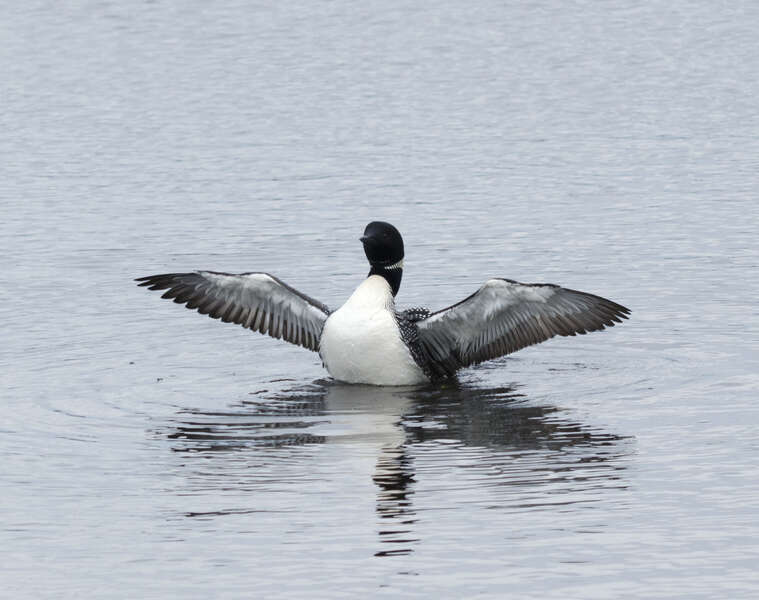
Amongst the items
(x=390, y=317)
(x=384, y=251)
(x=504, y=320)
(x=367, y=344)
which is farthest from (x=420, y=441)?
(x=384, y=251)

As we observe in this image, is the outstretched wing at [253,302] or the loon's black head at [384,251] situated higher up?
the loon's black head at [384,251]

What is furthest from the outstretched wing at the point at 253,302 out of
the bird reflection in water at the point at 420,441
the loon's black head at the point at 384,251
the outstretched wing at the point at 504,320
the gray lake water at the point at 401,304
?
the outstretched wing at the point at 504,320

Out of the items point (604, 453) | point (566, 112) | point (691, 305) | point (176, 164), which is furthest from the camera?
point (566, 112)

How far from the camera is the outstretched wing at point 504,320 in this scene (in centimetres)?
1354

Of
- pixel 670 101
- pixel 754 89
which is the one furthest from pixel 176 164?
pixel 754 89

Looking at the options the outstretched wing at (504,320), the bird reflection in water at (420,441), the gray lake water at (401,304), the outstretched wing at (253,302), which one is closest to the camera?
the gray lake water at (401,304)

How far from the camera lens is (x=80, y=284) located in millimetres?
17078

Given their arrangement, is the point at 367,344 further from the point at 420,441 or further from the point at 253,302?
the point at 420,441

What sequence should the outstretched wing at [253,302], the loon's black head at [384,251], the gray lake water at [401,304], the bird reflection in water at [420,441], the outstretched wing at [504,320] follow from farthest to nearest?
1. the outstretched wing at [253,302]
2. the loon's black head at [384,251]
3. the outstretched wing at [504,320]
4. the bird reflection in water at [420,441]
5. the gray lake water at [401,304]

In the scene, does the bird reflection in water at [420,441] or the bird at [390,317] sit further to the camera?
the bird at [390,317]

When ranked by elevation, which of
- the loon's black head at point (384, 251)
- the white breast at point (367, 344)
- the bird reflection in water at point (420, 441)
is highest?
the loon's black head at point (384, 251)

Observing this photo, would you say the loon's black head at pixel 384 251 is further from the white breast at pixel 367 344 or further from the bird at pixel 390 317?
the white breast at pixel 367 344

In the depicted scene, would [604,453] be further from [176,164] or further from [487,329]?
[176,164]

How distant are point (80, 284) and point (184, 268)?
1.27 meters
